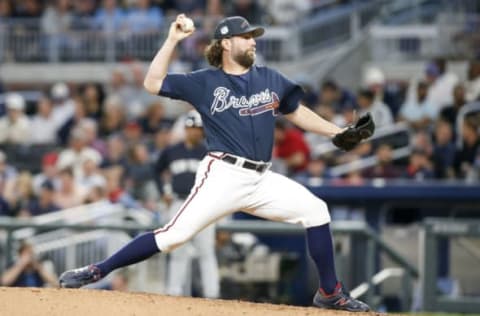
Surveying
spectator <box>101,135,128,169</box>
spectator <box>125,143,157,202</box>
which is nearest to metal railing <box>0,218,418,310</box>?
spectator <box>125,143,157,202</box>

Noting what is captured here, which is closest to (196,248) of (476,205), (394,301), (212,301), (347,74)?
(394,301)

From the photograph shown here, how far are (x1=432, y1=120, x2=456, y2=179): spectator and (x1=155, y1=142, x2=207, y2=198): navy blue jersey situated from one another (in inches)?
104

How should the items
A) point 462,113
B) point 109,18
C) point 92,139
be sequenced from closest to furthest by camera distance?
1. point 462,113
2. point 92,139
3. point 109,18

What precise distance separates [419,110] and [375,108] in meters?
0.45

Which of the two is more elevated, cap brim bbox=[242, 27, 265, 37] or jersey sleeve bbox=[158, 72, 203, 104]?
cap brim bbox=[242, 27, 265, 37]

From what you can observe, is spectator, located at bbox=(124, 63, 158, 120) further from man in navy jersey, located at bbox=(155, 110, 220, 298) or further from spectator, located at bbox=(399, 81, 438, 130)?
man in navy jersey, located at bbox=(155, 110, 220, 298)

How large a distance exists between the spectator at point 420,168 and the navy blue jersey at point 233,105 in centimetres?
572

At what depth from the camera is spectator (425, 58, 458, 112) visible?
51.7 feet

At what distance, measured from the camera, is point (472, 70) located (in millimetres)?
16062

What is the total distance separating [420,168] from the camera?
1402 cm

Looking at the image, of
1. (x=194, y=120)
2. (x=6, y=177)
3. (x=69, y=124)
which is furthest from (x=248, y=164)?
(x=69, y=124)

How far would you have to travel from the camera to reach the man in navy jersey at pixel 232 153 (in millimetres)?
8273

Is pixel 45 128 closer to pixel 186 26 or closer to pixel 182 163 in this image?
pixel 182 163

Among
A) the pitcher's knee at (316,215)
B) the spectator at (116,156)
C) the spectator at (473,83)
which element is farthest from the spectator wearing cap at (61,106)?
the pitcher's knee at (316,215)
